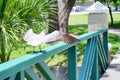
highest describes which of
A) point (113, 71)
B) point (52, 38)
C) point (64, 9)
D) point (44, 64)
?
point (52, 38)

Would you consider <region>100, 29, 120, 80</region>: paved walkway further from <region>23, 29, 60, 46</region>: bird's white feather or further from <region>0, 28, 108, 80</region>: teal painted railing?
<region>23, 29, 60, 46</region>: bird's white feather

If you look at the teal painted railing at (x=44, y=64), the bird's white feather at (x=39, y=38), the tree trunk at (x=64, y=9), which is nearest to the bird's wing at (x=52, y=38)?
the bird's white feather at (x=39, y=38)

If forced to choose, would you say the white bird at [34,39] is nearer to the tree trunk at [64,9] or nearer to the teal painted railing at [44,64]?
the teal painted railing at [44,64]

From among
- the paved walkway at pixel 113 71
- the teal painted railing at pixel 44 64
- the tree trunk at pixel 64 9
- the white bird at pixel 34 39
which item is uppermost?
the white bird at pixel 34 39

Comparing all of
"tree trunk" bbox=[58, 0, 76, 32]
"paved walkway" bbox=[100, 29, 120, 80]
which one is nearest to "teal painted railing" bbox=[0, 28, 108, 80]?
"paved walkway" bbox=[100, 29, 120, 80]

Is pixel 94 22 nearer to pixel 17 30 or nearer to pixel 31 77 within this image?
pixel 17 30

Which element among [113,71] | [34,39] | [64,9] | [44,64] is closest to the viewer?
[34,39]

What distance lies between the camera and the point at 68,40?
2.98m

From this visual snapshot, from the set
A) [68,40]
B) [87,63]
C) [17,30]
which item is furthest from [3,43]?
[68,40]

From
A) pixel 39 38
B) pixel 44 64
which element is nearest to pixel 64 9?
pixel 44 64

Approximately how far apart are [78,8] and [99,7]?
46094 mm

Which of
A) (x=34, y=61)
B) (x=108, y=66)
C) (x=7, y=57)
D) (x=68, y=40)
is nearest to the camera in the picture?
(x=34, y=61)

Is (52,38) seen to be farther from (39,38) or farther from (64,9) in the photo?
(64,9)

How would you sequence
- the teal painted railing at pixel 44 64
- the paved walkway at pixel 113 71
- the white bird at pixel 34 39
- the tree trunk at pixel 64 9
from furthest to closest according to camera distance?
the tree trunk at pixel 64 9
the paved walkway at pixel 113 71
the white bird at pixel 34 39
the teal painted railing at pixel 44 64
